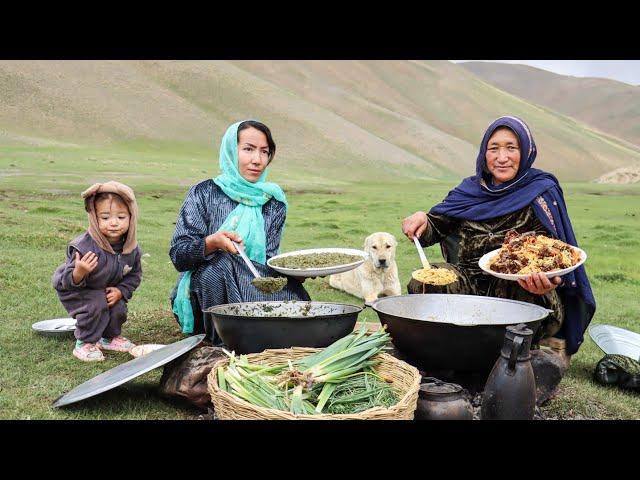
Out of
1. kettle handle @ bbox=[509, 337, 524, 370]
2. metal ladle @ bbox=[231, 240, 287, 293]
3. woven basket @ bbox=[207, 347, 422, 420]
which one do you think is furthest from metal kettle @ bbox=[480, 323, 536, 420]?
metal ladle @ bbox=[231, 240, 287, 293]

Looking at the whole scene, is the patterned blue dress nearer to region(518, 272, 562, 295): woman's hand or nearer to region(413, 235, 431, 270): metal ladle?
region(413, 235, 431, 270): metal ladle

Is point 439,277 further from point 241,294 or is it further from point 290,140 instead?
point 290,140

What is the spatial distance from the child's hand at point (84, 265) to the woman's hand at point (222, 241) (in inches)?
33.8

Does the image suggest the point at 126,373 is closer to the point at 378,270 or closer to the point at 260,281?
the point at 260,281

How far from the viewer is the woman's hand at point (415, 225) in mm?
4957

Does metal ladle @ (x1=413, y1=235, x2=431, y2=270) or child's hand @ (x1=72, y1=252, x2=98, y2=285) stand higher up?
metal ladle @ (x1=413, y1=235, x2=431, y2=270)

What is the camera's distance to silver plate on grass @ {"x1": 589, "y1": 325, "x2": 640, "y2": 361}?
4.97 m

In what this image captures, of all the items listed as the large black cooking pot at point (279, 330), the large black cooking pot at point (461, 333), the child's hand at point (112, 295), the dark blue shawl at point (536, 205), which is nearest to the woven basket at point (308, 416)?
the large black cooking pot at point (279, 330)

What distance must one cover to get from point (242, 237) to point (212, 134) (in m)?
61.1

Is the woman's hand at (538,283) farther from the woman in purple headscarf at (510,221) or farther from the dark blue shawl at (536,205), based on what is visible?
the dark blue shawl at (536,205)

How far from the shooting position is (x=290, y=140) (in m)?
65.9

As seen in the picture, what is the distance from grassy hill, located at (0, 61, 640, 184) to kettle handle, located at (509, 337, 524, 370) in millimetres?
31468

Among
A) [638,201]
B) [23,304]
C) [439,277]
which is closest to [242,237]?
[439,277]

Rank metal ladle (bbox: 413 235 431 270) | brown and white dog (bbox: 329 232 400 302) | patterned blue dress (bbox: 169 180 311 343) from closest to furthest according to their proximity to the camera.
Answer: metal ladle (bbox: 413 235 431 270) < patterned blue dress (bbox: 169 180 311 343) < brown and white dog (bbox: 329 232 400 302)
